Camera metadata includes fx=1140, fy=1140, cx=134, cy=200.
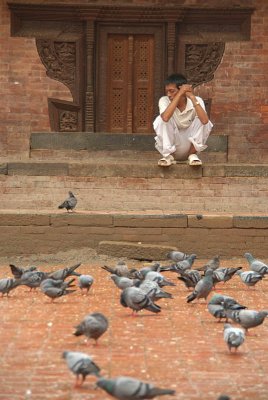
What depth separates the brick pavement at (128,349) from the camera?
737cm

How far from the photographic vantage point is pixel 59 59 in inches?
805

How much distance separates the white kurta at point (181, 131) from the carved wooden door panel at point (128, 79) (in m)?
3.92

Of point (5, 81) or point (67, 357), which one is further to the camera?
point (5, 81)

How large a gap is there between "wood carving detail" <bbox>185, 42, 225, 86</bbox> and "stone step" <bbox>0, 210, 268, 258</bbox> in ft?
20.4

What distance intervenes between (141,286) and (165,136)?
650 centimetres

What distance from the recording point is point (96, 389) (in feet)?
23.7

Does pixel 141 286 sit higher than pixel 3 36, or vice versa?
pixel 3 36

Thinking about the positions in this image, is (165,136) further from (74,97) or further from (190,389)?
(190,389)

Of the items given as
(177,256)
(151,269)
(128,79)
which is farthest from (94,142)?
(151,269)

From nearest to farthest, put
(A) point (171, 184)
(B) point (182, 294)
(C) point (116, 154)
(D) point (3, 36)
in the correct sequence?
1. (B) point (182, 294)
2. (A) point (171, 184)
3. (C) point (116, 154)
4. (D) point (3, 36)

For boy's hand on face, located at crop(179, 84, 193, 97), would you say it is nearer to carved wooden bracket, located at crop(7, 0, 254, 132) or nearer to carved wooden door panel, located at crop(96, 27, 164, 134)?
carved wooden bracket, located at crop(7, 0, 254, 132)

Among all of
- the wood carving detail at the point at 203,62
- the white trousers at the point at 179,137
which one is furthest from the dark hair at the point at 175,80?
Result: the wood carving detail at the point at 203,62

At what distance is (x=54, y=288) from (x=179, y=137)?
6.35 metres

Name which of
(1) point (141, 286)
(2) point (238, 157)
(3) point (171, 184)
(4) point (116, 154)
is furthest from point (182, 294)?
(2) point (238, 157)
